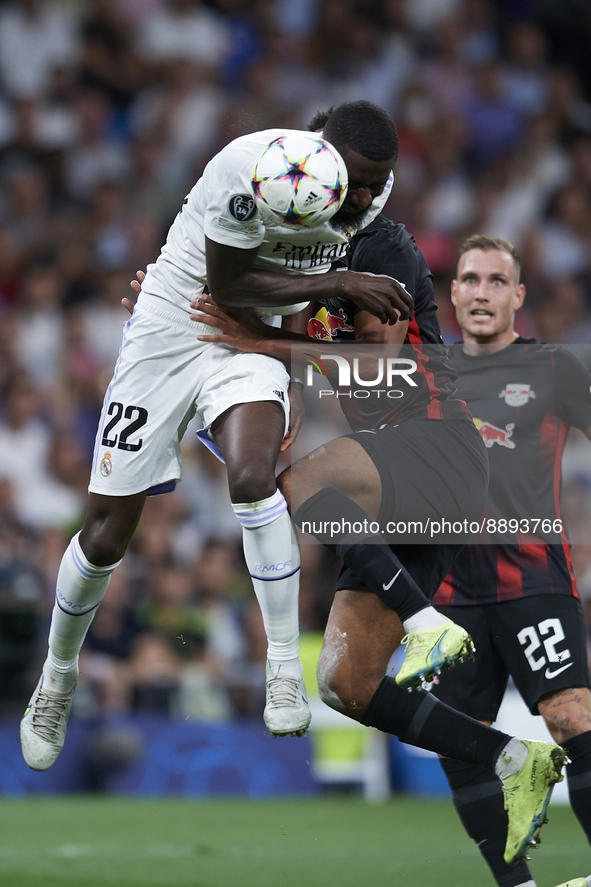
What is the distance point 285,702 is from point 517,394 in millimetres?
2186

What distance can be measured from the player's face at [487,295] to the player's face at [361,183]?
157 centimetres

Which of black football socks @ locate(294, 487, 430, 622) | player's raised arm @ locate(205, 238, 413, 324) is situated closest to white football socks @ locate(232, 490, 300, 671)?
black football socks @ locate(294, 487, 430, 622)

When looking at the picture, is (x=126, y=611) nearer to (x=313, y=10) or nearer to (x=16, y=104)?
(x=16, y=104)

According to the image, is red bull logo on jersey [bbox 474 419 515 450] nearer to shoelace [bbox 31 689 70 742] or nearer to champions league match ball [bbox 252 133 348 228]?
champions league match ball [bbox 252 133 348 228]

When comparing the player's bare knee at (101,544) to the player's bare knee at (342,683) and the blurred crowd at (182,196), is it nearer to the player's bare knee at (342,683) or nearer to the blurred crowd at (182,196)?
the player's bare knee at (342,683)

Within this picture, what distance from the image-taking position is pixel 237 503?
4348 millimetres

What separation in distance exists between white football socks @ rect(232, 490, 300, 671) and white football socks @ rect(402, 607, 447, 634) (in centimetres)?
50

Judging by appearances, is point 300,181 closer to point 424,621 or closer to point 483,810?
point 424,621

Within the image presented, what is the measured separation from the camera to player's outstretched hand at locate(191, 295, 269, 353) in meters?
4.55

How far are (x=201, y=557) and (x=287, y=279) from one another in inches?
235

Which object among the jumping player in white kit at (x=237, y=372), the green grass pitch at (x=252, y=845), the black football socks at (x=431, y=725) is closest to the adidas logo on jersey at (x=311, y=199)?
the jumping player in white kit at (x=237, y=372)

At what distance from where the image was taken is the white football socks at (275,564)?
14.3 ft

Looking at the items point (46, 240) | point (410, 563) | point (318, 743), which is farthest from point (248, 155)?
point (46, 240)

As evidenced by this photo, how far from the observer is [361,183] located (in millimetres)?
4262
